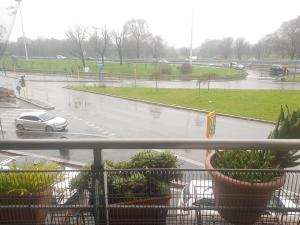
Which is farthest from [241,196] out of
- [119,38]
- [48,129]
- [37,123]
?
[119,38]

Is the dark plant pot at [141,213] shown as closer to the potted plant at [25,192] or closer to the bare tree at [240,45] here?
the potted plant at [25,192]

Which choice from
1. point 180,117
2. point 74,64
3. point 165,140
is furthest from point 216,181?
point 74,64

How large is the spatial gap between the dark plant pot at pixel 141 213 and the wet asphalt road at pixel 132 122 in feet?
15.0

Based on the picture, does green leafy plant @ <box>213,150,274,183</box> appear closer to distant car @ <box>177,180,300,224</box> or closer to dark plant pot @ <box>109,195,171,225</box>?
distant car @ <box>177,180,300,224</box>

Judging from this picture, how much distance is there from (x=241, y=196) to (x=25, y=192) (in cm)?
99

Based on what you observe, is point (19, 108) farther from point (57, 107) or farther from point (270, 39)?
point (270, 39)

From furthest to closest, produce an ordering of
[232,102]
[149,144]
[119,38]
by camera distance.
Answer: [119,38], [232,102], [149,144]

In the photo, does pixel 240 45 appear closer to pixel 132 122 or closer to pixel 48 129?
pixel 132 122

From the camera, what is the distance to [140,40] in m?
28.9

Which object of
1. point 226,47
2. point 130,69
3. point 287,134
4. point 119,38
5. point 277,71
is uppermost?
point 119,38

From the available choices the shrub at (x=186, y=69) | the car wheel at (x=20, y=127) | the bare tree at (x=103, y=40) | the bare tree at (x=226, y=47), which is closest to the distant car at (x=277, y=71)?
the shrub at (x=186, y=69)

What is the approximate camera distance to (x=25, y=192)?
1.35 m

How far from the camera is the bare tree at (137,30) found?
2442 cm

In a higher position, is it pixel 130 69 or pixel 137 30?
pixel 137 30
